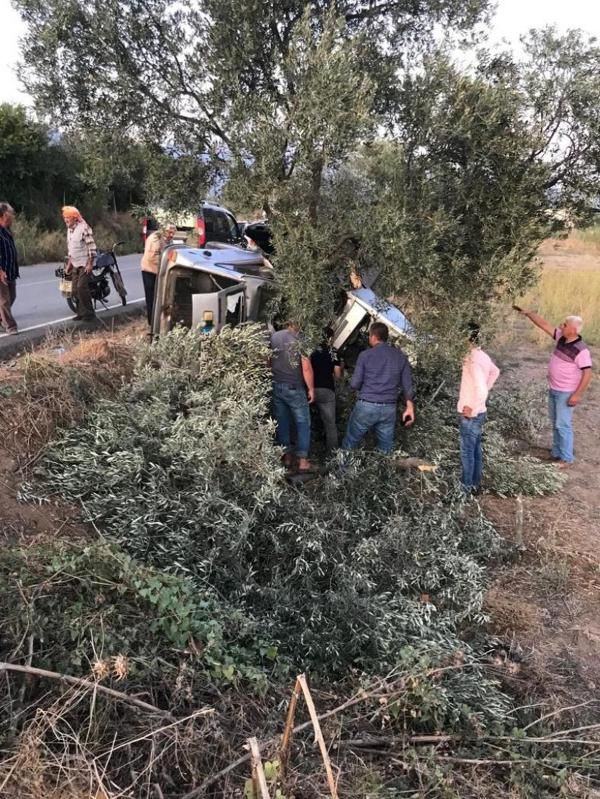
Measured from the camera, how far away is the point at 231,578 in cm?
420

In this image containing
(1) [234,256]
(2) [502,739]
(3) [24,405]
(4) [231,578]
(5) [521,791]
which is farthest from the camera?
(1) [234,256]

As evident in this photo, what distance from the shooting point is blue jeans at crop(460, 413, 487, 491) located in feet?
19.9

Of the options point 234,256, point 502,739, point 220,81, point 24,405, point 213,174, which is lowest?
point 502,739

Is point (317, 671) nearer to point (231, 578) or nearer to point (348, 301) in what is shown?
point (231, 578)

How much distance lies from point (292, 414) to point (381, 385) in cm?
100

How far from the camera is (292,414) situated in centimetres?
636

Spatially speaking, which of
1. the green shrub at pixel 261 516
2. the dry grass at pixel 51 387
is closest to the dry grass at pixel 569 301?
the green shrub at pixel 261 516

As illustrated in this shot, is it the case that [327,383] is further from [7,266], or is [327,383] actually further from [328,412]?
[7,266]

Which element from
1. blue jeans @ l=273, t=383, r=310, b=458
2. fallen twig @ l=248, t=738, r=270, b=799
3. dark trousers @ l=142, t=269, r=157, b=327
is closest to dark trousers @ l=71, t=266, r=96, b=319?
dark trousers @ l=142, t=269, r=157, b=327

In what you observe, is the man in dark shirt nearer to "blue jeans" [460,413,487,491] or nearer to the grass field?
"blue jeans" [460,413,487,491]

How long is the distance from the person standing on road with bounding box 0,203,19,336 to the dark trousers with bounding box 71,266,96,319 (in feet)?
3.70

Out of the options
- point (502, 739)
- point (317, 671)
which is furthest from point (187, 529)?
point (502, 739)

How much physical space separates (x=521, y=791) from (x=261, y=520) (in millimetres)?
2698

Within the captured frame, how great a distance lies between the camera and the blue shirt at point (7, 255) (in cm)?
784
